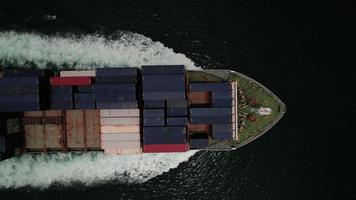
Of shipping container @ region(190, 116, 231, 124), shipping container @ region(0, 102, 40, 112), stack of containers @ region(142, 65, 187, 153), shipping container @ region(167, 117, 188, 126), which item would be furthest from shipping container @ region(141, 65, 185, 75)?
shipping container @ region(0, 102, 40, 112)

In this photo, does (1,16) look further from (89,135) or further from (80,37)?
(89,135)

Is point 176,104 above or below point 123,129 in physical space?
above

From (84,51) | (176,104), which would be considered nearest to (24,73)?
(84,51)

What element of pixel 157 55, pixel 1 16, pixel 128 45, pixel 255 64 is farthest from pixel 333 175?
pixel 1 16

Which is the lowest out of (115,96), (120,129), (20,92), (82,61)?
(120,129)

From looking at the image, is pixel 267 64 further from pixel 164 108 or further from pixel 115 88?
pixel 115 88
